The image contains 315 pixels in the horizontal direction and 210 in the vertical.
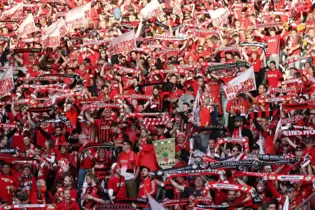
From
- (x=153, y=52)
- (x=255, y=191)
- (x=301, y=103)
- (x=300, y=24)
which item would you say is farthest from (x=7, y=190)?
(x=300, y=24)

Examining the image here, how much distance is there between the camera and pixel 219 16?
3119 centimetres

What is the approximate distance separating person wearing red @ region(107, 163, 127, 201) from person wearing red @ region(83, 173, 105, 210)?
0.67 ft

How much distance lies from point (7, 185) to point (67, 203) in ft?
5.35

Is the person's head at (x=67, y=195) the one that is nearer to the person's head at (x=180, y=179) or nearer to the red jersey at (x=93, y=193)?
the red jersey at (x=93, y=193)

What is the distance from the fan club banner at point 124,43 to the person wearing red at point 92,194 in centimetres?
894

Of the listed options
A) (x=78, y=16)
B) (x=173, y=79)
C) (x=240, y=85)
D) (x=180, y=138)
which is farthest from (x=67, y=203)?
(x=78, y=16)

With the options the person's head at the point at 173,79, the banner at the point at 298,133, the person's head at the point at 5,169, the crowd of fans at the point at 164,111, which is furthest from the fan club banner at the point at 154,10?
the person's head at the point at 5,169

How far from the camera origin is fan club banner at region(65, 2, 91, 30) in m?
32.0

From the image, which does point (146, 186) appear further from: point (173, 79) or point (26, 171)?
point (173, 79)

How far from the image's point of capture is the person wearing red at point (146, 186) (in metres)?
19.5

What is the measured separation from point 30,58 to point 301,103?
1028 cm

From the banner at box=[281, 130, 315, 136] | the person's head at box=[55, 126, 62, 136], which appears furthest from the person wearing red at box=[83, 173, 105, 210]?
the banner at box=[281, 130, 315, 136]

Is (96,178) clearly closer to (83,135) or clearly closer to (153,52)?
(83,135)

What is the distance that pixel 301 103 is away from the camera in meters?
22.6
